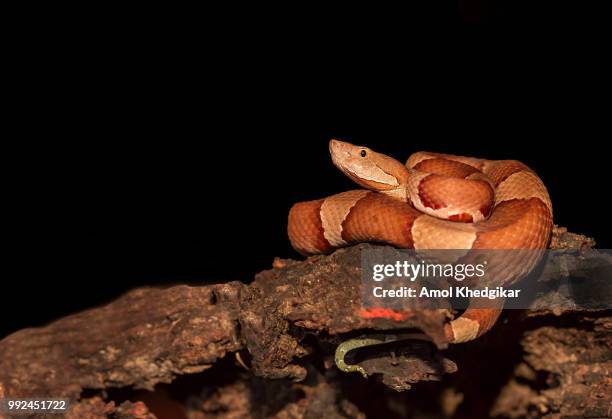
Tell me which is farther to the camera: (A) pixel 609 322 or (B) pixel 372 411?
(B) pixel 372 411

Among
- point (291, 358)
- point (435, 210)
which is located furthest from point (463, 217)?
point (291, 358)

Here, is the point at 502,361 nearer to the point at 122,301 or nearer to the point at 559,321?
the point at 559,321

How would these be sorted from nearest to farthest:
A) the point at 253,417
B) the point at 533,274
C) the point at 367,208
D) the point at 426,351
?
the point at 426,351 < the point at 533,274 < the point at 367,208 < the point at 253,417

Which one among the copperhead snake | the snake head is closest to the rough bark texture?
the copperhead snake

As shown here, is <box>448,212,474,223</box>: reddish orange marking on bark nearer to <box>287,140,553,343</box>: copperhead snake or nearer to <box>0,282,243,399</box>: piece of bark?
<box>287,140,553,343</box>: copperhead snake

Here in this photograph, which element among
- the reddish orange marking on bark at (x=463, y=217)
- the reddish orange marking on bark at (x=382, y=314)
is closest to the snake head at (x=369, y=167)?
the reddish orange marking on bark at (x=463, y=217)

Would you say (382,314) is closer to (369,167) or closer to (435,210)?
(435,210)

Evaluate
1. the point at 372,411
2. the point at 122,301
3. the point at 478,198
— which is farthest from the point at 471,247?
the point at 122,301
